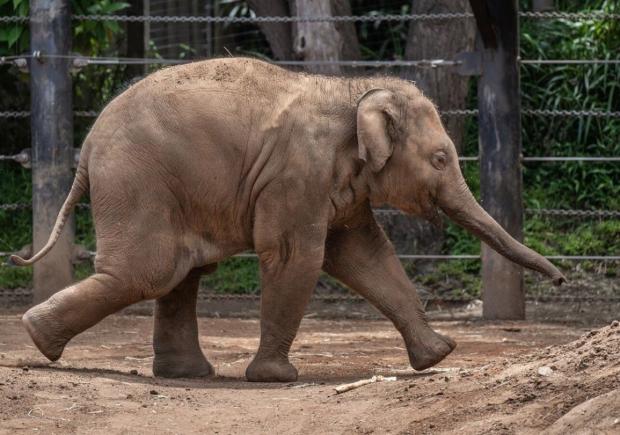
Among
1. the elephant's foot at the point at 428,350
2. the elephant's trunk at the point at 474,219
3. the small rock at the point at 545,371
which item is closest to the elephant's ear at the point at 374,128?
the elephant's trunk at the point at 474,219

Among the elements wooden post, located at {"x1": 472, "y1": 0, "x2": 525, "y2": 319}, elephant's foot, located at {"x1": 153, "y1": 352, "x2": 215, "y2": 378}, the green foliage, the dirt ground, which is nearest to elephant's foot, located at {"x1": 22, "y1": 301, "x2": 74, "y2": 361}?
the dirt ground

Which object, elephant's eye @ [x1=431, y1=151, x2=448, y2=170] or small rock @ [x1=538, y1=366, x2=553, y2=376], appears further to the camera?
elephant's eye @ [x1=431, y1=151, x2=448, y2=170]

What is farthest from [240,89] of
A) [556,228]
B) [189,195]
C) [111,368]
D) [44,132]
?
[556,228]

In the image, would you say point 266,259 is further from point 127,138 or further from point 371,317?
point 371,317

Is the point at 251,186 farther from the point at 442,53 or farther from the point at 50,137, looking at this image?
the point at 442,53

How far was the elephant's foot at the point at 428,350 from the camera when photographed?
272 inches

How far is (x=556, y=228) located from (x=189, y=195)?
5.39 metres

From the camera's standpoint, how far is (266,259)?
6.72 meters

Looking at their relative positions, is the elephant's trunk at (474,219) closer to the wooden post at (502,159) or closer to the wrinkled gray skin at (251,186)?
the wrinkled gray skin at (251,186)

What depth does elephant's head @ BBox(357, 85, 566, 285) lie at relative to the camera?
22.5 feet

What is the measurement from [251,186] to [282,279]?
0.46 metres

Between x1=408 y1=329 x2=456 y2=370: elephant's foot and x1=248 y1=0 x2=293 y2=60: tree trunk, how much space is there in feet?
15.4

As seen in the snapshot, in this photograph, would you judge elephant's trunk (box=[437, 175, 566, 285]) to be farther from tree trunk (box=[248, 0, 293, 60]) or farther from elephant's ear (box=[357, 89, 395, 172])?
tree trunk (box=[248, 0, 293, 60])

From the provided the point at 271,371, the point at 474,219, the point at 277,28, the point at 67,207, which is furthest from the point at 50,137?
the point at 474,219
